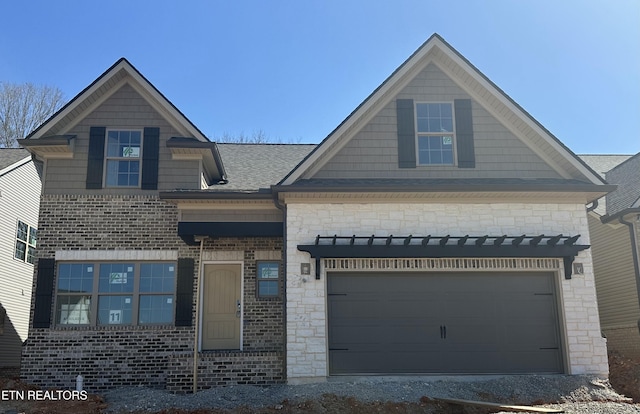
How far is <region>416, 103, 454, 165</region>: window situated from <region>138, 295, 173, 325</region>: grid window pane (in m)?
6.31

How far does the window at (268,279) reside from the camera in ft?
46.3

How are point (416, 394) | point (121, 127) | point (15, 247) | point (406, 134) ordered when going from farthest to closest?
point (15, 247) → point (121, 127) → point (406, 134) → point (416, 394)

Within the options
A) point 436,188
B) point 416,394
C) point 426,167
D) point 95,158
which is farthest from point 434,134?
point 95,158

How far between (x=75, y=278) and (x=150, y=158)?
3088mm

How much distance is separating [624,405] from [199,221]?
8.82 m

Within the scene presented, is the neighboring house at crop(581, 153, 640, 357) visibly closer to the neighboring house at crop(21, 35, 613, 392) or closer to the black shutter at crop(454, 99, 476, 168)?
the neighboring house at crop(21, 35, 613, 392)

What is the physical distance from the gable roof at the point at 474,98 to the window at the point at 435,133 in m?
0.70

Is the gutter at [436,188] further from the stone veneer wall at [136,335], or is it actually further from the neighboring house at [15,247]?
the neighboring house at [15,247]

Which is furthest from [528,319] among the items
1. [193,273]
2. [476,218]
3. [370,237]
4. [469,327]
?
[193,273]

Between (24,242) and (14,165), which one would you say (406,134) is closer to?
(14,165)

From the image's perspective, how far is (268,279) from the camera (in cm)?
1419

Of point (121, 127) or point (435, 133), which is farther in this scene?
point (121, 127)

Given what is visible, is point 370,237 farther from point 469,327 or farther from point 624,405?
point 624,405

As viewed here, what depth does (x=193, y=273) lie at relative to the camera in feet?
44.9
